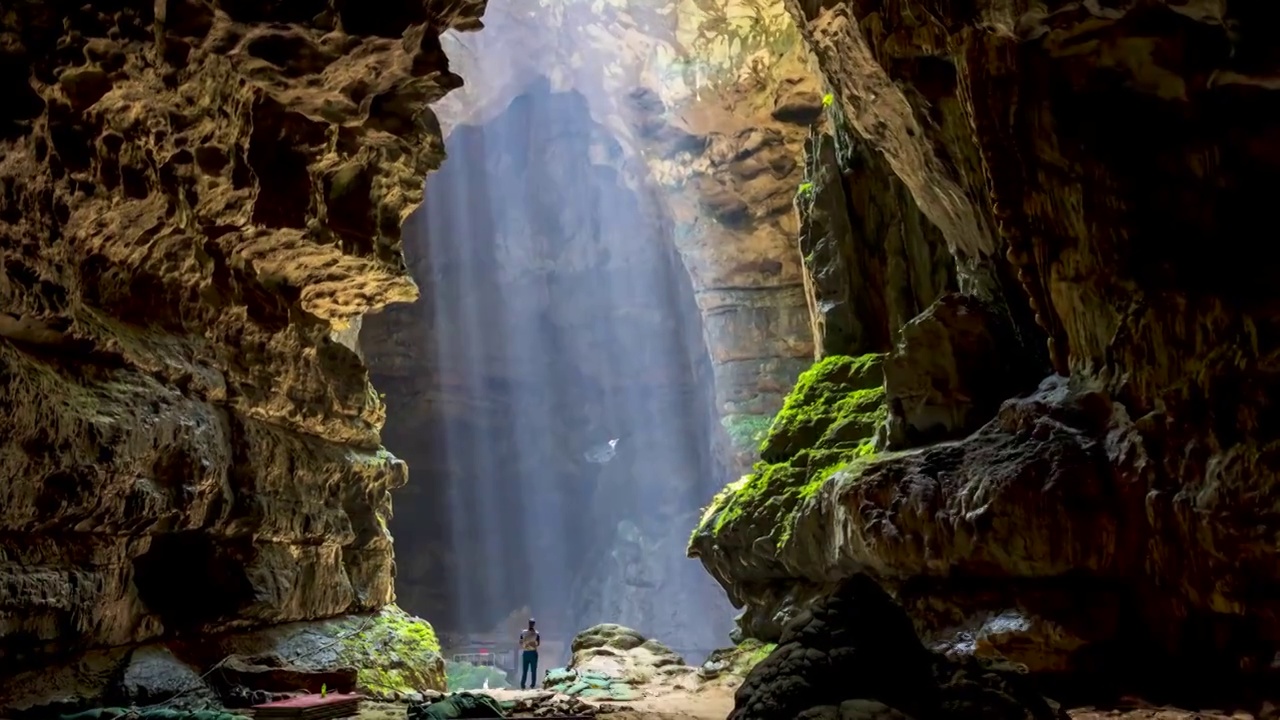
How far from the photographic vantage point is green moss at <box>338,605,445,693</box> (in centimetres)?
1098

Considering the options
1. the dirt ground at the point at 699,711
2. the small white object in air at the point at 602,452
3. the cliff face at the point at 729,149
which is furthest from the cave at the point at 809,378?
the small white object in air at the point at 602,452

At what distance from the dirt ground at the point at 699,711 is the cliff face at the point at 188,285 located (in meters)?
2.42

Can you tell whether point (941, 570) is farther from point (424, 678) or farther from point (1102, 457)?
point (424, 678)

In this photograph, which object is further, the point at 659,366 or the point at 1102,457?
the point at 659,366

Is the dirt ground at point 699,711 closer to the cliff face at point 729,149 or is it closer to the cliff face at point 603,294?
the cliff face at point 729,149

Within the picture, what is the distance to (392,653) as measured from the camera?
1180 cm

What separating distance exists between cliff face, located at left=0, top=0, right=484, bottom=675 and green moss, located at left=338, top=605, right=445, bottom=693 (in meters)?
0.52

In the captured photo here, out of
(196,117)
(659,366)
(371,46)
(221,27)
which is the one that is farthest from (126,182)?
(659,366)

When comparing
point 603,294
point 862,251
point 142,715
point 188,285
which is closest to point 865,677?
point 142,715

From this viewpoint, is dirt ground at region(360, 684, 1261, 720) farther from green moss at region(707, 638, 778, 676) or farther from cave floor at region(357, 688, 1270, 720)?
green moss at region(707, 638, 778, 676)

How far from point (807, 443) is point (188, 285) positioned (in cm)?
950

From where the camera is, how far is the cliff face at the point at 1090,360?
252 inches

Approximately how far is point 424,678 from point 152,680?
523 centimetres

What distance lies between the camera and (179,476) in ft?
25.9
